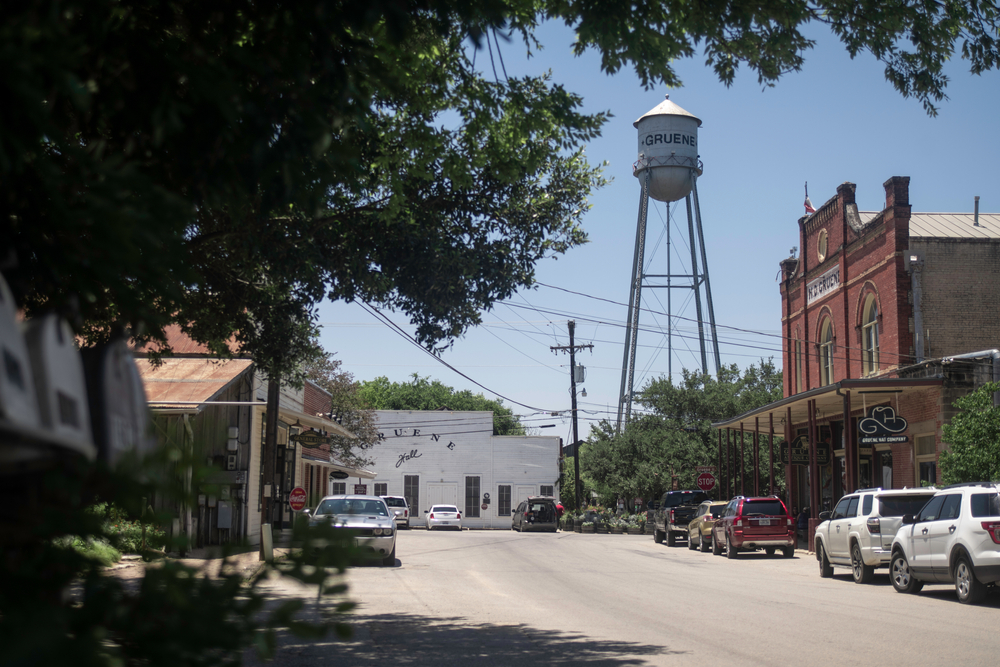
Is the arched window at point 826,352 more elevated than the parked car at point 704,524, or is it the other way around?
the arched window at point 826,352

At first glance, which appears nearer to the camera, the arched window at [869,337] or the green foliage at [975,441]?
the green foliage at [975,441]

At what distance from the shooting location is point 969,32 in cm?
823

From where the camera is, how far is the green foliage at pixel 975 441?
19078mm

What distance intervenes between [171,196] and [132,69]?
0.88m

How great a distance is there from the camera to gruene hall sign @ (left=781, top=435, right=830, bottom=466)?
29859mm

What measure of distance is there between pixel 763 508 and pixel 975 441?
754 centimetres

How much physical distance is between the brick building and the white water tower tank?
9873mm

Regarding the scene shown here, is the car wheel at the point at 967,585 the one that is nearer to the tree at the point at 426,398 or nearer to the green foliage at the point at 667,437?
the green foliage at the point at 667,437

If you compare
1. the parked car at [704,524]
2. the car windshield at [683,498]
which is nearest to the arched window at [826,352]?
the car windshield at [683,498]

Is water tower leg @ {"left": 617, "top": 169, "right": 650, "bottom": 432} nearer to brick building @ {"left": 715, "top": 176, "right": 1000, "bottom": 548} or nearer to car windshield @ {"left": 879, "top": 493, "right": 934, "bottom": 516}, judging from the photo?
brick building @ {"left": 715, "top": 176, "right": 1000, "bottom": 548}

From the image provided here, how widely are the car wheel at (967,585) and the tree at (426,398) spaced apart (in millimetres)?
74597

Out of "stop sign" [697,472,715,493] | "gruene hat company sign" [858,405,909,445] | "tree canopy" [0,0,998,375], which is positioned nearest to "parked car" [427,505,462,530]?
"stop sign" [697,472,715,493]

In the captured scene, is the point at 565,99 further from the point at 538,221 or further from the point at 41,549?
the point at 41,549

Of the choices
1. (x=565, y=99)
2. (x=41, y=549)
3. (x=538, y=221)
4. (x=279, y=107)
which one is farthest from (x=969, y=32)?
(x=41, y=549)
